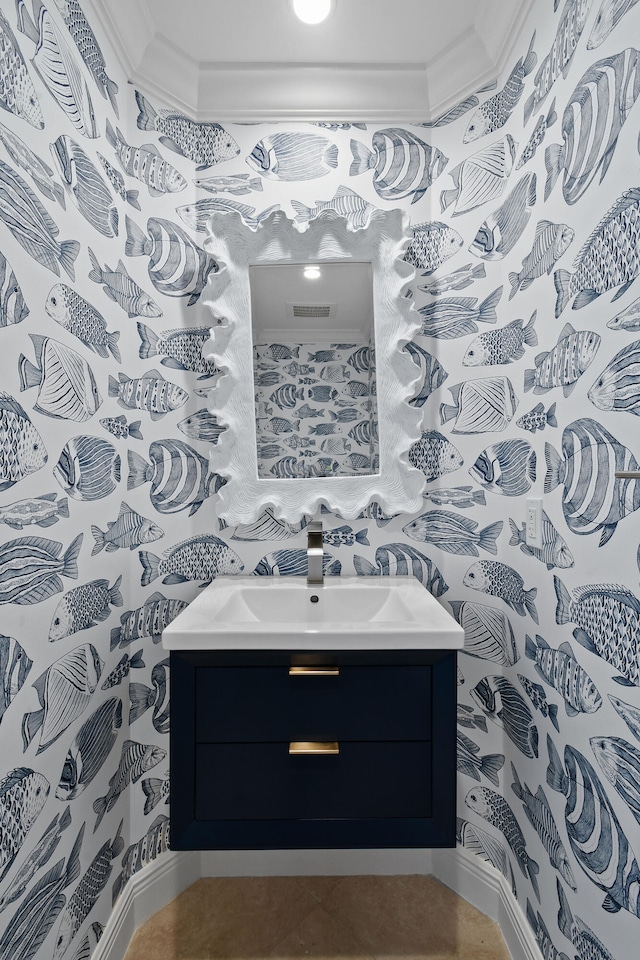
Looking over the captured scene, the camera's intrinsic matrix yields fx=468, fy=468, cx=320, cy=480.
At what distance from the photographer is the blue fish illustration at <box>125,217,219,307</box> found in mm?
1382

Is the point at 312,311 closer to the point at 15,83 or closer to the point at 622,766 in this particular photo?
the point at 15,83

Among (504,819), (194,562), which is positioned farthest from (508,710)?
(194,562)

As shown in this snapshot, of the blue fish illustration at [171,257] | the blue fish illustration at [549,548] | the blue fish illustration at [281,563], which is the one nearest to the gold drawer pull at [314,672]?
the blue fish illustration at [281,563]

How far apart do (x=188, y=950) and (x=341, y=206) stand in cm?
214

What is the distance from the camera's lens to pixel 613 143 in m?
0.86

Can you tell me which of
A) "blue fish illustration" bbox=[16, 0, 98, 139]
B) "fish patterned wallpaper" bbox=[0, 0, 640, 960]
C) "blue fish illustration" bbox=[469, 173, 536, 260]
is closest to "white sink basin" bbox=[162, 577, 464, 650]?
"fish patterned wallpaper" bbox=[0, 0, 640, 960]

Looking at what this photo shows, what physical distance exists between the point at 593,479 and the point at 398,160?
1.15 m

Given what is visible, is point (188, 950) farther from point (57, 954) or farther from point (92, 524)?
point (92, 524)

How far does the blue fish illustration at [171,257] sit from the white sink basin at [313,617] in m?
0.90

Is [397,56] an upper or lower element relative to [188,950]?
upper

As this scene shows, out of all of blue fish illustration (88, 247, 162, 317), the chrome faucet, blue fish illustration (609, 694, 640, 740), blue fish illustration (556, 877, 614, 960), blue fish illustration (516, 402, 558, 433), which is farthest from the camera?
the chrome faucet

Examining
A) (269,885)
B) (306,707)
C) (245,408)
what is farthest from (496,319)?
(269,885)

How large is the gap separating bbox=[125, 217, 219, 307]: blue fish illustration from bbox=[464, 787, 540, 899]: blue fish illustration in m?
1.71

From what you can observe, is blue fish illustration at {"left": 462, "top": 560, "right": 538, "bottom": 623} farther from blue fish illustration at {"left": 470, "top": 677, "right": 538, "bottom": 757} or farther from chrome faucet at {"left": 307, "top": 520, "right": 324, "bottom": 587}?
chrome faucet at {"left": 307, "top": 520, "right": 324, "bottom": 587}
